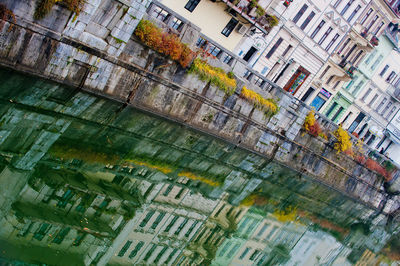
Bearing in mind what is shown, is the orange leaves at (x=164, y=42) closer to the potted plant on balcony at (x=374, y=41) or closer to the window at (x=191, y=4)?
the window at (x=191, y=4)

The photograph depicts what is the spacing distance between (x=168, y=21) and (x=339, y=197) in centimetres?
2413

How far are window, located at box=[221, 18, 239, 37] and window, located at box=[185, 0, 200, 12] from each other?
3.64m

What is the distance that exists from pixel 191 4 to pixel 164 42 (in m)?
13.7

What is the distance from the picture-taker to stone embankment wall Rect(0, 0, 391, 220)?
1680cm

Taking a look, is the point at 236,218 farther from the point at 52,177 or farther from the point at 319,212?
the point at 319,212

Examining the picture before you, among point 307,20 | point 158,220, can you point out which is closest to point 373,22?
point 307,20

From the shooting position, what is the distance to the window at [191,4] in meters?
34.7

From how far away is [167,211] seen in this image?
16.5 m

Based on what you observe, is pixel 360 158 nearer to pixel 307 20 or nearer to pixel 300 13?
pixel 307 20

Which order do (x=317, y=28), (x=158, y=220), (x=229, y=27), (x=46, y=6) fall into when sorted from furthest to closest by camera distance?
1. (x=317, y=28)
2. (x=229, y=27)
3. (x=46, y=6)
4. (x=158, y=220)

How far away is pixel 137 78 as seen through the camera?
22359 millimetres

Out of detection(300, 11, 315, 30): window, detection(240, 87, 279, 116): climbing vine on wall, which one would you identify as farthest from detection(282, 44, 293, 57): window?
detection(240, 87, 279, 116): climbing vine on wall

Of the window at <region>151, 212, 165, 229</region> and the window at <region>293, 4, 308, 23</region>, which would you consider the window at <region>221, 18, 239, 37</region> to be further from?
the window at <region>151, 212, 165, 229</region>

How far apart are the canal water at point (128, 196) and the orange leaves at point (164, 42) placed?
331cm
